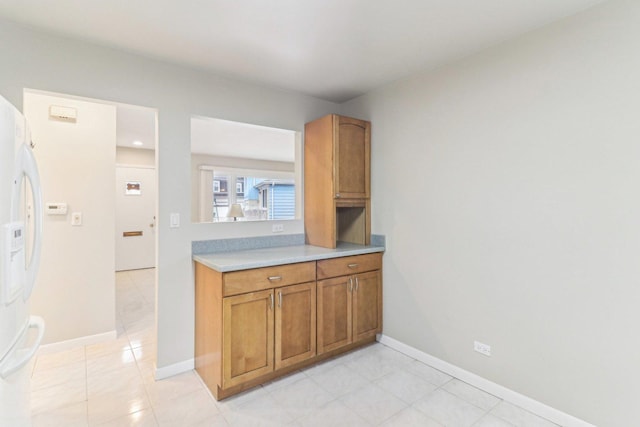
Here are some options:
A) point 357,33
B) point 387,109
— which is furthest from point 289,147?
point 357,33

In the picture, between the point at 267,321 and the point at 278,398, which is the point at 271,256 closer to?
the point at 267,321

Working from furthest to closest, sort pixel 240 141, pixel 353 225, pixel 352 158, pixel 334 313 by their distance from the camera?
1. pixel 240 141
2. pixel 353 225
3. pixel 352 158
4. pixel 334 313

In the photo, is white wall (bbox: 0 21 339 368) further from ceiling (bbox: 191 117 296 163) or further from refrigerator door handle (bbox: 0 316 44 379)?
ceiling (bbox: 191 117 296 163)

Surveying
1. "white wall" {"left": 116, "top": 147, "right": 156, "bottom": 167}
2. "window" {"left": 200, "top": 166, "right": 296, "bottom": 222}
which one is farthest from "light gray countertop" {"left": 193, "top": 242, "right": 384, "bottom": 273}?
"white wall" {"left": 116, "top": 147, "right": 156, "bottom": 167}

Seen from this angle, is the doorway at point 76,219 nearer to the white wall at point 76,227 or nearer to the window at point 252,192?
the white wall at point 76,227

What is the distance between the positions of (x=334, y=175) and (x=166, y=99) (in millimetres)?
1420

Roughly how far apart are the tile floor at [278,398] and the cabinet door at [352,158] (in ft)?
4.66

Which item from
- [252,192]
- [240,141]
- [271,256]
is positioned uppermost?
[240,141]

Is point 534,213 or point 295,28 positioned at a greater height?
point 295,28

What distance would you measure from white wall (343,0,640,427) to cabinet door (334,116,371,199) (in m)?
0.34

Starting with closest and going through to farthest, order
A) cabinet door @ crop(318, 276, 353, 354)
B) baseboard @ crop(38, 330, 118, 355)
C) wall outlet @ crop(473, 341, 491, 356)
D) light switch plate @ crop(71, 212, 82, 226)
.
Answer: wall outlet @ crop(473, 341, 491, 356) → cabinet door @ crop(318, 276, 353, 354) → baseboard @ crop(38, 330, 118, 355) → light switch plate @ crop(71, 212, 82, 226)

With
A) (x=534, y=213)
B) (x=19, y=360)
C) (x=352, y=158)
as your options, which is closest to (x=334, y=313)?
(x=352, y=158)

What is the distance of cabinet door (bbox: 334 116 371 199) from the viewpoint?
109 inches

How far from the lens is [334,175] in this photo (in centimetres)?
274
